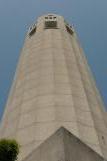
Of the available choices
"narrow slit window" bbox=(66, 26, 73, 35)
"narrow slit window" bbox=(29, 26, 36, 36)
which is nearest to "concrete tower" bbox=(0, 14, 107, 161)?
"narrow slit window" bbox=(29, 26, 36, 36)

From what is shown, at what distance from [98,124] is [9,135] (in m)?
6.26

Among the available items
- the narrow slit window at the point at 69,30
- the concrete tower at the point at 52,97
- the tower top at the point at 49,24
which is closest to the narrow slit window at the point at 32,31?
the tower top at the point at 49,24

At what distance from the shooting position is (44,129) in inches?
1187

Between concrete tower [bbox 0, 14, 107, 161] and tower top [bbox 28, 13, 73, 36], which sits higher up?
tower top [bbox 28, 13, 73, 36]

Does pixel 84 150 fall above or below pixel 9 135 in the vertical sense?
above

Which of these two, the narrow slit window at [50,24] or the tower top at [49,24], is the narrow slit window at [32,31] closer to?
the tower top at [49,24]

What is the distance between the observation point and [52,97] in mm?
33469

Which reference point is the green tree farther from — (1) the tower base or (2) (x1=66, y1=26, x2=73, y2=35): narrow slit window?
(2) (x1=66, y1=26, x2=73, y2=35): narrow slit window

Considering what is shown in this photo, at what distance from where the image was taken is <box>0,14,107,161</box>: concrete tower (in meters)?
30.2

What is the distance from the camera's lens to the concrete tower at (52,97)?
30188 mm

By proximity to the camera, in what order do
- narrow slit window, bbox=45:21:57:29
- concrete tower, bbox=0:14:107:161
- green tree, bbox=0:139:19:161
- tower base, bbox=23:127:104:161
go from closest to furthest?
green tree, bbox=0:139:19:161 → tower base, bbox=23:127:104:161 → concrete tower, bbox=0:14:107:161 → narrow slit window, bbox=45:21:57:29

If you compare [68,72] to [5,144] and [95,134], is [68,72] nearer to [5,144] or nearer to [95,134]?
[95,134]

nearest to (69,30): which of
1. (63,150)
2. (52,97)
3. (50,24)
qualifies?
(50,24)

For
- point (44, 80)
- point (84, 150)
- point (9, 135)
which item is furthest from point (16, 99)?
point (84, 150)
